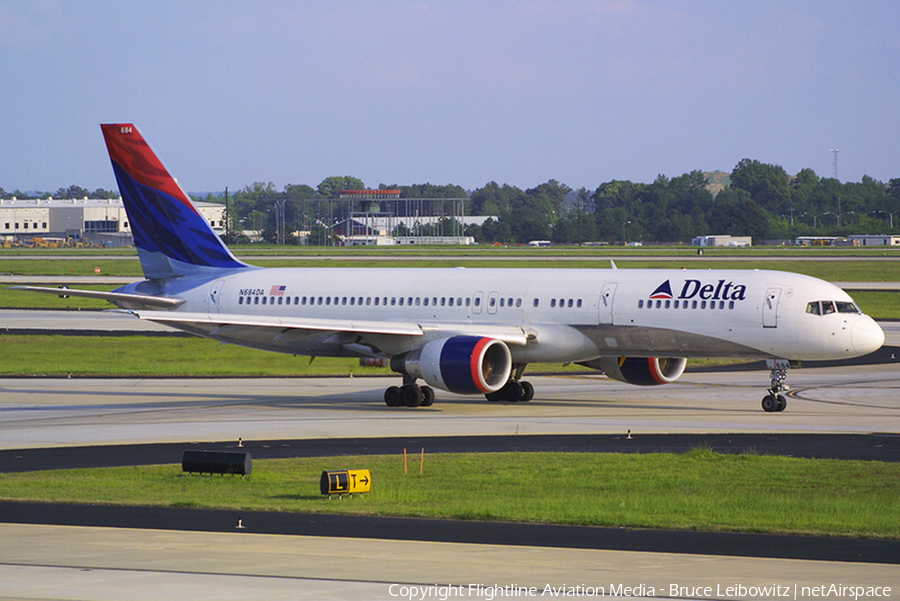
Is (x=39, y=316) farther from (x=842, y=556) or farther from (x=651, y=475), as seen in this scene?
(x=842, y=556)

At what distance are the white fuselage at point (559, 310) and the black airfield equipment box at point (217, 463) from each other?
13598 millimetres

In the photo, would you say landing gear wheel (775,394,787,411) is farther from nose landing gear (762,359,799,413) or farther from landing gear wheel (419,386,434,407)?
landing gear wheel (419,386,434,407)

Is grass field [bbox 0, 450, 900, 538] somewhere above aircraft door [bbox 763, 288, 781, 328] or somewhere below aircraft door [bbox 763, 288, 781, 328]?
below

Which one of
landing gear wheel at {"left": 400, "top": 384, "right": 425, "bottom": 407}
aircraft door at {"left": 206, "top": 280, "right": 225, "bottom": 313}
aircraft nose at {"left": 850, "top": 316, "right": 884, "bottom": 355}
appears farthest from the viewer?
aircraft door at {"left": 206, "top": 280, "right": 225, "bottom": 313}

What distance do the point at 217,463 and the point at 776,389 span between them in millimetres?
18693

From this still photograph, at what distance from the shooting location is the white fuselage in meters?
36.3

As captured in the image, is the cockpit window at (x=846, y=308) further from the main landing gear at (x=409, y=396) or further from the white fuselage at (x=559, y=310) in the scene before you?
the main landing gear at (x=409, y=396)

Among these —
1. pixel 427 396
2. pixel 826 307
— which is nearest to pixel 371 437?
pixel 427 396

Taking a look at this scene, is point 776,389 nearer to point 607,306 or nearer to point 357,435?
point 607,306

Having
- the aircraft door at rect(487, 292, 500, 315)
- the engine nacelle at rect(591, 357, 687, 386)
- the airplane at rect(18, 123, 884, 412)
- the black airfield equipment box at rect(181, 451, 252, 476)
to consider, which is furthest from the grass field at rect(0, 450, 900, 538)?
the engine nacelle at rect(591, 357, 687, 386)

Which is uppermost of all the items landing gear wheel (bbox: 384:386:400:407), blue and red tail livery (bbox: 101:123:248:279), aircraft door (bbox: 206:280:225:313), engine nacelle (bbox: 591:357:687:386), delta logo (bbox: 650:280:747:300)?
blue and red tail livery (bbox: 101:123:248:279)

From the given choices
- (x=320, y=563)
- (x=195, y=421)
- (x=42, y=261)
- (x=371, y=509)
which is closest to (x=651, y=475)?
(x=371, y=509)

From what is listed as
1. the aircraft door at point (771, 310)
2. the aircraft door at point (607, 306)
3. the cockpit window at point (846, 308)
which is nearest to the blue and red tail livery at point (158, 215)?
the aircraft door at point (607, 306)

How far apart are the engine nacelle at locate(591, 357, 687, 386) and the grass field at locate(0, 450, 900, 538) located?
11.8m
